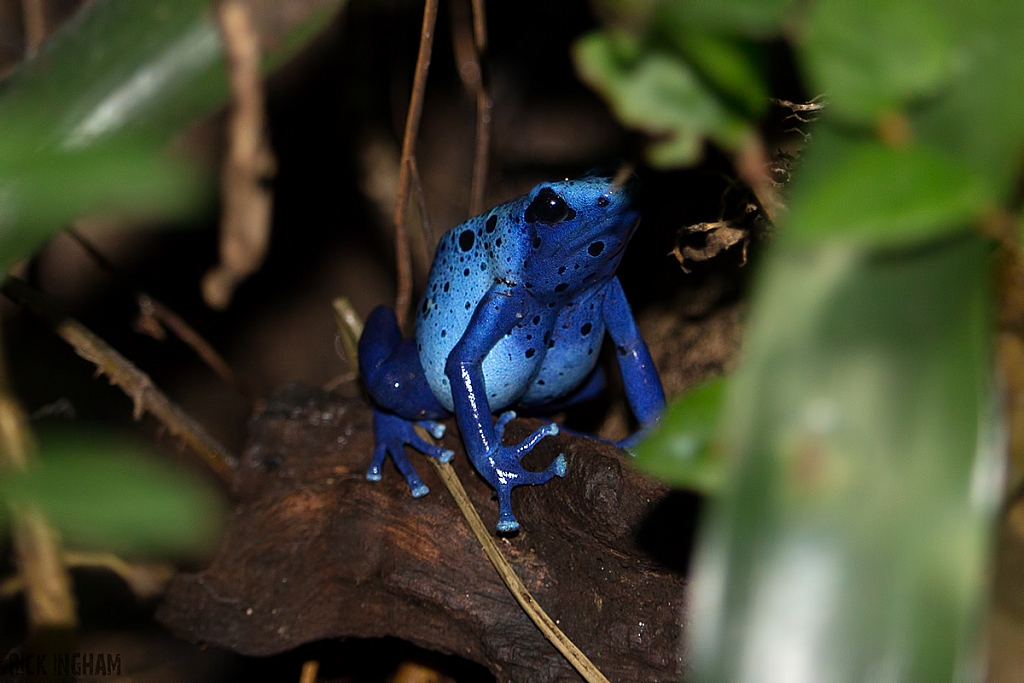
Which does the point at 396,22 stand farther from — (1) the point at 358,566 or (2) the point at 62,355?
(1) the point at 358,566

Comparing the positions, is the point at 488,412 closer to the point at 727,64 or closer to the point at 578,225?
the point at 578,225

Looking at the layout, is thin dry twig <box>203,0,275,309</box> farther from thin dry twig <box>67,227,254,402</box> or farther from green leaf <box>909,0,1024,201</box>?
thin dry twig <box>67,227,254,402</box>

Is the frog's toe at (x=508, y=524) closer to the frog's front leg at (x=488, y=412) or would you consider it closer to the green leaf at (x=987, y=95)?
the frog's front leg at (x=488, y=412)

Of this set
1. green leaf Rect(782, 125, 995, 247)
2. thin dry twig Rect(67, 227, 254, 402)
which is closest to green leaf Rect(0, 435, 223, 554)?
green leaf Rect(782, 125, 995, 247)

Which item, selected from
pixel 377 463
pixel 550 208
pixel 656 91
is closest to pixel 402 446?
pixel 377 463

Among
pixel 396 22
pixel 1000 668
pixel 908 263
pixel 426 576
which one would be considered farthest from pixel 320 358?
pixel 908 263
